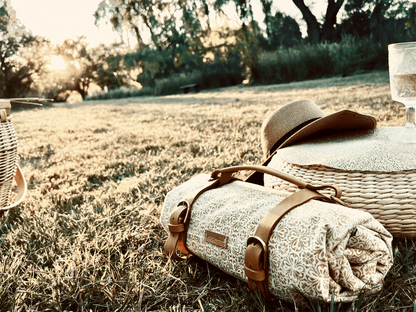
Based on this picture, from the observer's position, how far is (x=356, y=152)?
4.28 ft

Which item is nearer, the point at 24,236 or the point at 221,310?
the point at 221,310

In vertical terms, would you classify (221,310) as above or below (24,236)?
below

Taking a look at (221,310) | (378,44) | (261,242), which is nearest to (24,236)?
(221,310)

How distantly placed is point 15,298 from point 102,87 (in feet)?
75.7

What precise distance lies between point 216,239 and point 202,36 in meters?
14.2

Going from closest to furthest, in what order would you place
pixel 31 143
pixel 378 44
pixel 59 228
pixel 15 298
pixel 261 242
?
pixel 261 242
pixel 15 298
pixel 59 228
pixel 31 143
pixel 378 44

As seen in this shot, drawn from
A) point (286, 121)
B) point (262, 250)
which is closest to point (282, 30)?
point (286, 121)

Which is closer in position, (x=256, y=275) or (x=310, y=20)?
(x=256, y=275)

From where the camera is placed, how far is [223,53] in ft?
51.5

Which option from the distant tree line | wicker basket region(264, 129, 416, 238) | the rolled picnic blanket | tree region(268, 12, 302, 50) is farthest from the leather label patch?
tree region(268, 12, 302, 50)

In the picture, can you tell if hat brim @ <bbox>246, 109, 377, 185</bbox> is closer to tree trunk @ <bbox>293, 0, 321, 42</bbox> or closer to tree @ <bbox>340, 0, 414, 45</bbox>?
tree @ <bbox>340, 0, 414, 45</bbox>

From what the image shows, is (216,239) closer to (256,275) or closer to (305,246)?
(256,275)

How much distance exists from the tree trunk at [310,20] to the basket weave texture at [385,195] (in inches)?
567

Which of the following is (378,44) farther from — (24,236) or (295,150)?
(24,236)
